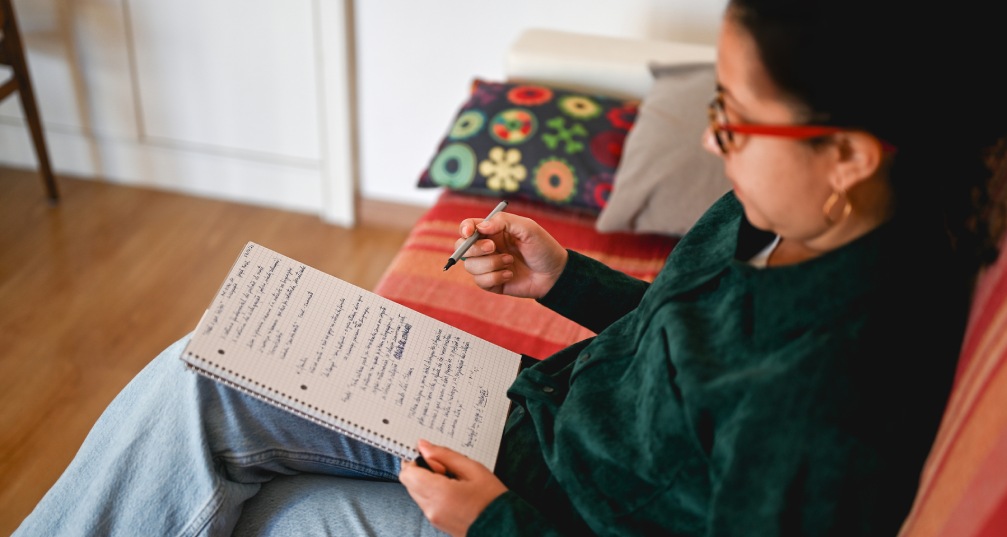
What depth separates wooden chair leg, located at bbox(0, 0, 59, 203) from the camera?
2055mm

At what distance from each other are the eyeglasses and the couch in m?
0.65

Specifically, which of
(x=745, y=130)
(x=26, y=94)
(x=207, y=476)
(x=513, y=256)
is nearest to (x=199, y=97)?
(x=26, y=94)

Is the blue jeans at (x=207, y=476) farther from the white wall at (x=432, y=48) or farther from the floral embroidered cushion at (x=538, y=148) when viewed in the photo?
→ the white wall at (x=432, y=48)

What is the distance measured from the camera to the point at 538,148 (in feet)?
5.61

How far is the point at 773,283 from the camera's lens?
716 millimetres

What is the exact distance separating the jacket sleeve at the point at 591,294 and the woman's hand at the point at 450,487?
28 cm

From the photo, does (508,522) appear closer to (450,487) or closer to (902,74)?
(450,487)

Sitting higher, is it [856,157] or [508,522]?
[856,157]

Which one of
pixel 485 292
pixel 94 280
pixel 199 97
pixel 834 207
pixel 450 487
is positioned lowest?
pixel 94 280

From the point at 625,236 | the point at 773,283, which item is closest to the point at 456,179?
the point at 625,236

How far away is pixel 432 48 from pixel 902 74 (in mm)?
1636

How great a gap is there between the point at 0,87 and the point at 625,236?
1.57 metres

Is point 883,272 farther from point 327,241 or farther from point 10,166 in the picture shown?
point 10,166

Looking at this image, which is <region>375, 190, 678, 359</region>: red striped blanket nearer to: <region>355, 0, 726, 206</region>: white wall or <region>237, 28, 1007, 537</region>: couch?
<region>237, 28, 1007, 537</region>: couch
